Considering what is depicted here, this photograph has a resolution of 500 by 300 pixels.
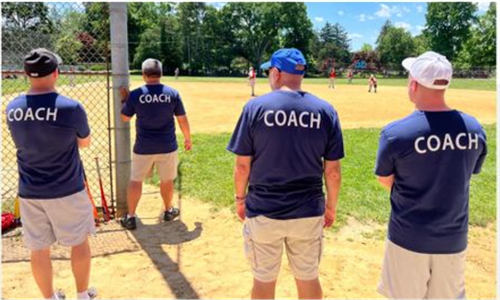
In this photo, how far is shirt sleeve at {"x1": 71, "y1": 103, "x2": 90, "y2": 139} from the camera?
3.09 meters

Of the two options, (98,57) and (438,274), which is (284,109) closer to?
(438,274)

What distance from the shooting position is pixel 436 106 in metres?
2.40

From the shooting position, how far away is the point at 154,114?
4863 mm

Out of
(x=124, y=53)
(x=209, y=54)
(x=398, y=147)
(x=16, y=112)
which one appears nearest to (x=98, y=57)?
(x=124, y=53)

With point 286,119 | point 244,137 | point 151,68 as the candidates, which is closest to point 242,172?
point 244,137

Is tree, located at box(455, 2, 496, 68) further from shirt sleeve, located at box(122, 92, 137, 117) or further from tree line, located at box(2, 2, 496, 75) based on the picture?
shirt sleeve, located at box(122, 92, 137, 117)

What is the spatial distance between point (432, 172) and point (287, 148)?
0.85 meters

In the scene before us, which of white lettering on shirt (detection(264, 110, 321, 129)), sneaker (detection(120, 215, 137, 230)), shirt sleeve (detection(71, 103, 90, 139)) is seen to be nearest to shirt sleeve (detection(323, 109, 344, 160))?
white lettering on shirt (detection(264, 110, 321, 129))

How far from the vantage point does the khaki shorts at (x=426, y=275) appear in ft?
8.18

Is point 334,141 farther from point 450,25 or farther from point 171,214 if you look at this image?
point 450,25

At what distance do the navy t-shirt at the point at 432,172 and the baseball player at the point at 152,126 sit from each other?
9.86 ft

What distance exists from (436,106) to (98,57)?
14.9 feet

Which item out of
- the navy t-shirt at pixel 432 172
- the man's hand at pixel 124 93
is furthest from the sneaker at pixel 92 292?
the navy t-shirt at pixel 432 172

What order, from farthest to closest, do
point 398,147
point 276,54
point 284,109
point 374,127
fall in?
point 374,127 < point 276,54 < point 284,109 < point 398,147
